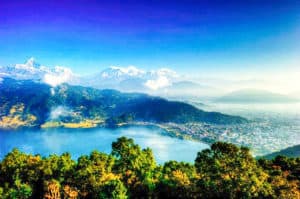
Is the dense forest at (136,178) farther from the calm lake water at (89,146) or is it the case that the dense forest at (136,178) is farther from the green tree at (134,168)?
the calm lake water at (89,146)

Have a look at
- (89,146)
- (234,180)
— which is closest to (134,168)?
(234,180)

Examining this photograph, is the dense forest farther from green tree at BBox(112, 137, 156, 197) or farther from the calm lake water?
the calm lake water

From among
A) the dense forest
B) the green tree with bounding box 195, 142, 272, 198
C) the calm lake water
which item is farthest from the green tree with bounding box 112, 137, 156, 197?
the calm lake water

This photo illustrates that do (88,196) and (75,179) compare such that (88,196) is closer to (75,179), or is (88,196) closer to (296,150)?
A: (75,179)

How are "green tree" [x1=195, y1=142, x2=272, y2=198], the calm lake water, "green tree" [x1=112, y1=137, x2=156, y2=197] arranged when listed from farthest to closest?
the calm lake water → "green tree" [x1=112, y1=137, x2=156, y2=197] → "green tree" [x1=195, y1=142, x2=272, y2=198]

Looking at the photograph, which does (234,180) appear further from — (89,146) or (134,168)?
(89,146)

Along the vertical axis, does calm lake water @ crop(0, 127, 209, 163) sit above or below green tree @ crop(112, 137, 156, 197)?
below

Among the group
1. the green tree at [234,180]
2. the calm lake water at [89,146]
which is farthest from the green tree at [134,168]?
the calm lake water at [89,146]

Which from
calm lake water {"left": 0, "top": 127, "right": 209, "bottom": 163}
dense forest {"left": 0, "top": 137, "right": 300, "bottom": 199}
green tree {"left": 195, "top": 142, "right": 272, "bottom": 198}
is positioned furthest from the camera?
calm lake water {"left": 0, "top": 127, "right": 209, "bottom": 163}
